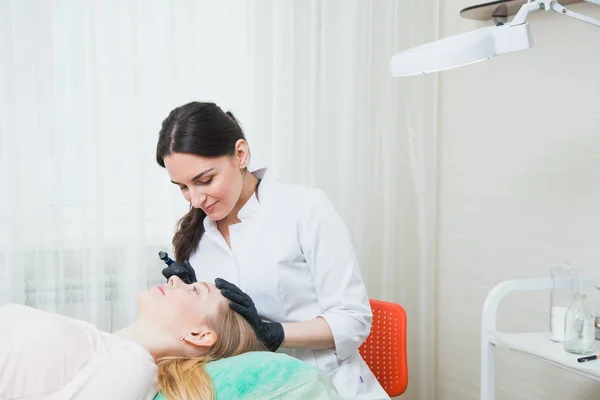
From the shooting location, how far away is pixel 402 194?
2613 millimetres

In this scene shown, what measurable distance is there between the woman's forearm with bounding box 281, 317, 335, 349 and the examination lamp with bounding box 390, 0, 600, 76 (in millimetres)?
664

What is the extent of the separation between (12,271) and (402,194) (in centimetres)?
139

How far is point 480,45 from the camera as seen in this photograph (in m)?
1.53

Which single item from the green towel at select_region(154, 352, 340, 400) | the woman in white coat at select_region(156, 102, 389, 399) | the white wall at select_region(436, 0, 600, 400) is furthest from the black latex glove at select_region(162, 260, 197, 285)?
the white wall at select_region(436, 0, 600, 400)

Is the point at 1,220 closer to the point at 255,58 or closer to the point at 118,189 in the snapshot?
the point at 118,189

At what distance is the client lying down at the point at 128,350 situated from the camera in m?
1.24

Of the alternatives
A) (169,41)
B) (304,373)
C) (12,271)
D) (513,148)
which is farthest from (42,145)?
(513,148)

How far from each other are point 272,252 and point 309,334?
0.24m

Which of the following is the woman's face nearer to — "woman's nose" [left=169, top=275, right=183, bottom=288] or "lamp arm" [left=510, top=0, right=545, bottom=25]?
"woman's nose" [left=169, top=275, right=183, bottom=288]

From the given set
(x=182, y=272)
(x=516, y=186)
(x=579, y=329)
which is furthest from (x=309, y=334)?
(x=516, y=186)

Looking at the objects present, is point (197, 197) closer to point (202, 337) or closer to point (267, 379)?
point (202, 337)

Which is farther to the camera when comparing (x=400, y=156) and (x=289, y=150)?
(x=400, y=156)

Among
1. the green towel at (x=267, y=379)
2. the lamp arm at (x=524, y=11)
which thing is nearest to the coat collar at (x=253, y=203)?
the green towel at (x=267, y=379)

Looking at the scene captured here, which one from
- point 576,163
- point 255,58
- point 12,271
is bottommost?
point 12,271
